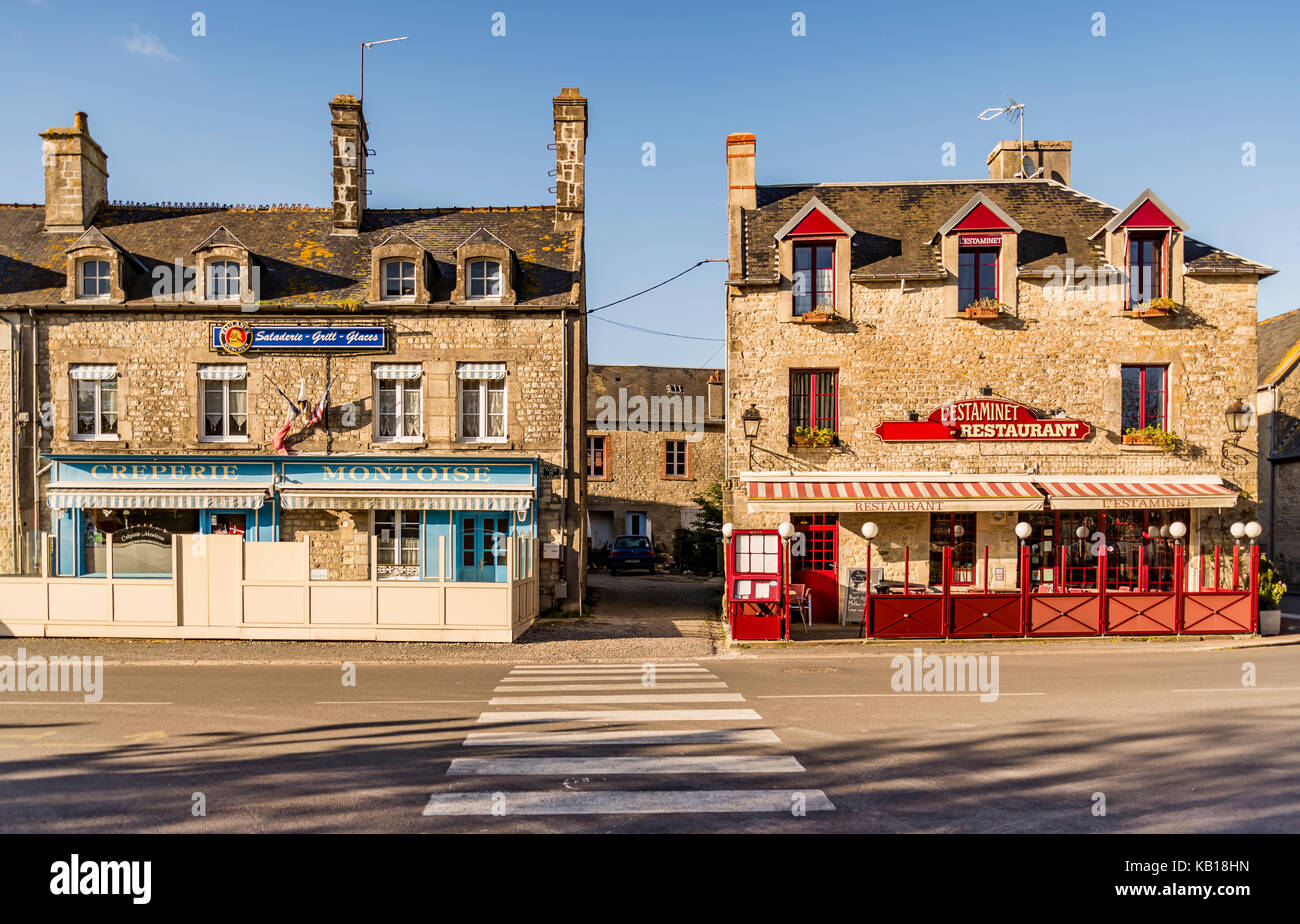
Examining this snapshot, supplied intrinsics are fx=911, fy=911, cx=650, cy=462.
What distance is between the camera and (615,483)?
129 ft

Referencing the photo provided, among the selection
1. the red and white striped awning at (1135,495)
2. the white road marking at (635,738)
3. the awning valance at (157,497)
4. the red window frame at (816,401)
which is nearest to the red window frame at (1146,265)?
the red and white striped awning at (1135,495)

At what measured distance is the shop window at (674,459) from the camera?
1548 inches

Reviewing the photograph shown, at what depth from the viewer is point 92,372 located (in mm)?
20438

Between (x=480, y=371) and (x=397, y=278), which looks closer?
(x=480, y=371)

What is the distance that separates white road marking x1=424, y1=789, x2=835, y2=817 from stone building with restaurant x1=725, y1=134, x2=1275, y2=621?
40.2 ft

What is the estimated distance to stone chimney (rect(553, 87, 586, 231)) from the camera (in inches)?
862

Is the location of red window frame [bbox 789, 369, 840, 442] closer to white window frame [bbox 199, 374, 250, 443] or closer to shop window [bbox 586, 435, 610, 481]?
white window frame [bbox 199, 374, 250, 443]

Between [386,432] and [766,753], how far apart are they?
14328mm

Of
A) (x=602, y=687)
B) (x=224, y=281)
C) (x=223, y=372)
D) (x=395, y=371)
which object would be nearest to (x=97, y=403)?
(x=223, y=372)

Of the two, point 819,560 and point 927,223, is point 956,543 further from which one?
point 927,223

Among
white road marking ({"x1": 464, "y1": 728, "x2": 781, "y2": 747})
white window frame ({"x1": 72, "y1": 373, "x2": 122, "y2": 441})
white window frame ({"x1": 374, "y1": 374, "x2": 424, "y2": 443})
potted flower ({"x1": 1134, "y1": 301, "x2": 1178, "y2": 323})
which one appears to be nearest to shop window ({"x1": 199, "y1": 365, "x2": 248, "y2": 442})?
white window frame ({"x1": 72, "y1": 373, "x2": 122, "y2": 441})

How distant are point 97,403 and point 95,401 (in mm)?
73

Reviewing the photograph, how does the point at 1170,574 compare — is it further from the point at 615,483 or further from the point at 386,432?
the point at 615,483

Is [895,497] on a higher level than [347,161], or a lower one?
lower
